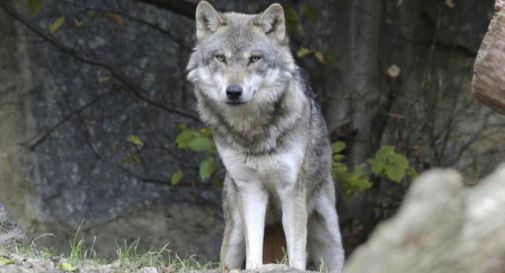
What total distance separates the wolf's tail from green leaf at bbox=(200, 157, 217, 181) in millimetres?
822

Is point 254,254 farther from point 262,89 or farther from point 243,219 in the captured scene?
point 262,89

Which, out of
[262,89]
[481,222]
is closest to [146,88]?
Result: [262,89]

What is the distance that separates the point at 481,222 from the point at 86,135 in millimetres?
7556

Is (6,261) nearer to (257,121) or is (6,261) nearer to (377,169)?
(257,121)

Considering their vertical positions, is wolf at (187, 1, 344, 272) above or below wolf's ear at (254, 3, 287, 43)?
below

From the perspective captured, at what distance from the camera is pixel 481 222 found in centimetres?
285

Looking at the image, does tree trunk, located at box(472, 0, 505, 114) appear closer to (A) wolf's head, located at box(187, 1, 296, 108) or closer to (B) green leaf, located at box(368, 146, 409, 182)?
(A) wolf's head, located at box(187, 1, 296, 108)

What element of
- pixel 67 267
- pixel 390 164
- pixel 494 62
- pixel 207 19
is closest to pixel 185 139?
pixel 207 19

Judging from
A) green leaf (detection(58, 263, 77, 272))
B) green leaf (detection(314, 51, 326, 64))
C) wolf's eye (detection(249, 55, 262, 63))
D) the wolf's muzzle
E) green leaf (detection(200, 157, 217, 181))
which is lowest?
green leaf (detection(200, 157, 217, 181))

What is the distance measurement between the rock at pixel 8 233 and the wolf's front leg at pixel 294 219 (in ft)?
6.33

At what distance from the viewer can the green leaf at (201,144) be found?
8109 mm

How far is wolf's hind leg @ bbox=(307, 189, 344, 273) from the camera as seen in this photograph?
25.7 feet

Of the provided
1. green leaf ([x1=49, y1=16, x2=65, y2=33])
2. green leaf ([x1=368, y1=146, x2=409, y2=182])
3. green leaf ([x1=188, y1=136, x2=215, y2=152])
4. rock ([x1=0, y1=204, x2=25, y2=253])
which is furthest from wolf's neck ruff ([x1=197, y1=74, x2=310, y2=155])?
green leaf ([x1=49, y1=16, x2=65, y2=33])

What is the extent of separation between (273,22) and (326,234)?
1.82 m
